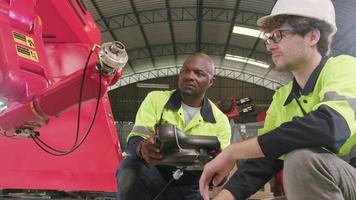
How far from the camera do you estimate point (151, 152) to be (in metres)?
2.40

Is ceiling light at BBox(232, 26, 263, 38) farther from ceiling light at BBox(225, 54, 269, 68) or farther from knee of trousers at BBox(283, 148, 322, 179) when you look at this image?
knee of trousers at BBox(283, 148, 322, 179)

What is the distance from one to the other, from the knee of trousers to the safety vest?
1.35 metres

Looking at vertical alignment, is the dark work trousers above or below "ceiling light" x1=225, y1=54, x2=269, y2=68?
below

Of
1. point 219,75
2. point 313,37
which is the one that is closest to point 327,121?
point 313,37

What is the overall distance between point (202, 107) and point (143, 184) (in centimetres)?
79

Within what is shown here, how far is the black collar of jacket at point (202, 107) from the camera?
121 inches

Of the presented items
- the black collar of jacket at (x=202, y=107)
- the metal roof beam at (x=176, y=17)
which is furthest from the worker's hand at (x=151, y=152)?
the metal roof beam at (x=176, y=17)

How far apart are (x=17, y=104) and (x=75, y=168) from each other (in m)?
1.02

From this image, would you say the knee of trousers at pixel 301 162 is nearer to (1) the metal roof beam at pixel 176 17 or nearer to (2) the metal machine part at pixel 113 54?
(2) the metal machine part at pixel 113 54

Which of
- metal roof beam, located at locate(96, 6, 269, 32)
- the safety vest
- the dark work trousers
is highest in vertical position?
metal roof beam, located at locate(96, 6, 269, 32)

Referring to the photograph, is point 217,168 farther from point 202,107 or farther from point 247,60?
point 247,60

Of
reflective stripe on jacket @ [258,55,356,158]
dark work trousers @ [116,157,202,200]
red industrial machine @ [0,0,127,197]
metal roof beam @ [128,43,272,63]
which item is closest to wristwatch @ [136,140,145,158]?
dark work trousers @ [116,157,202,200]

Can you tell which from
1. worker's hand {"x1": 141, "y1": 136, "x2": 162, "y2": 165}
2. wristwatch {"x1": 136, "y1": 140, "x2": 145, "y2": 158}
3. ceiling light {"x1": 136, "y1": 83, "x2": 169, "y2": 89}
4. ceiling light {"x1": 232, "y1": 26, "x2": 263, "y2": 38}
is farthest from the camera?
ceiling light {"x1": 136, "y1": 83, "x2": 169, "y2": 89}

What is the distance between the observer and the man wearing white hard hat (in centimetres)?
153
